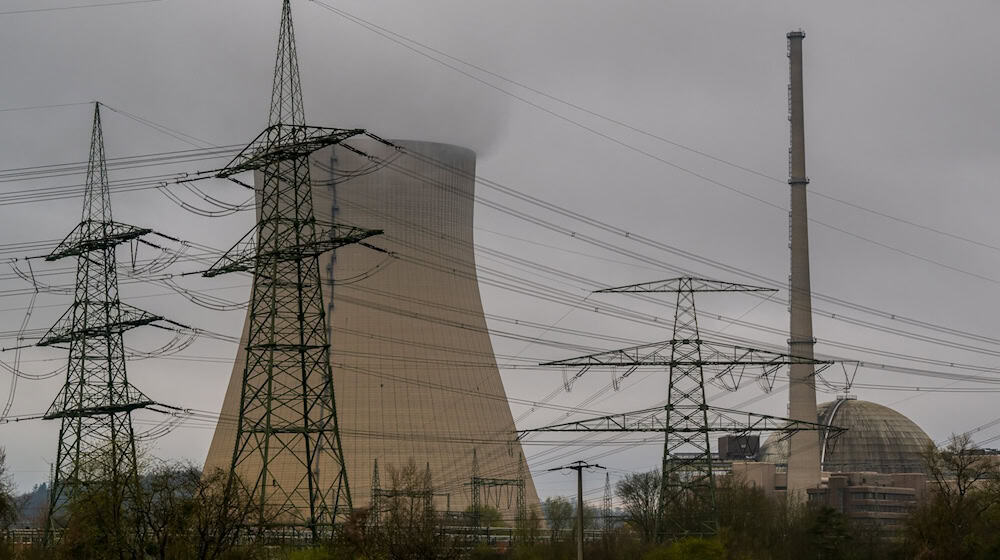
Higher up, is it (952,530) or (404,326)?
(404,326)

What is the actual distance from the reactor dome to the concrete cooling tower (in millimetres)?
43084

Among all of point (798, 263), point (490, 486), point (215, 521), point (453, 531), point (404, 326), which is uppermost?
point (798, 263)

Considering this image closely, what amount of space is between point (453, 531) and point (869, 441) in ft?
159

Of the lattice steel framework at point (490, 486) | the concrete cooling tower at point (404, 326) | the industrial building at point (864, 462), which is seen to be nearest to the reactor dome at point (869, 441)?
the industrial building at point (864, 462)

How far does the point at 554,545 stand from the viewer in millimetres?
40969

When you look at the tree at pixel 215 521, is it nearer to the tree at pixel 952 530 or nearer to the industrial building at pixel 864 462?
the tree at pixel 952 530

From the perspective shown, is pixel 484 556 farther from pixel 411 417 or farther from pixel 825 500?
pixel 825 500

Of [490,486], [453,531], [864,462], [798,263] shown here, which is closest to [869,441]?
[864,462]

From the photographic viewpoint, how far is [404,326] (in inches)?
1802

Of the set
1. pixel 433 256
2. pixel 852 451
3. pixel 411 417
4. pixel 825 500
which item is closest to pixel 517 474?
pixel 411 417

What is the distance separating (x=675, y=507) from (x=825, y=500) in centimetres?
3366

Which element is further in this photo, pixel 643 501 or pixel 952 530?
pixel 643 501

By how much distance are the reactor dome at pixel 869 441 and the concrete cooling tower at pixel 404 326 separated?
43.1 metres

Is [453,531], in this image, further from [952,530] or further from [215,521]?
[215,521]
